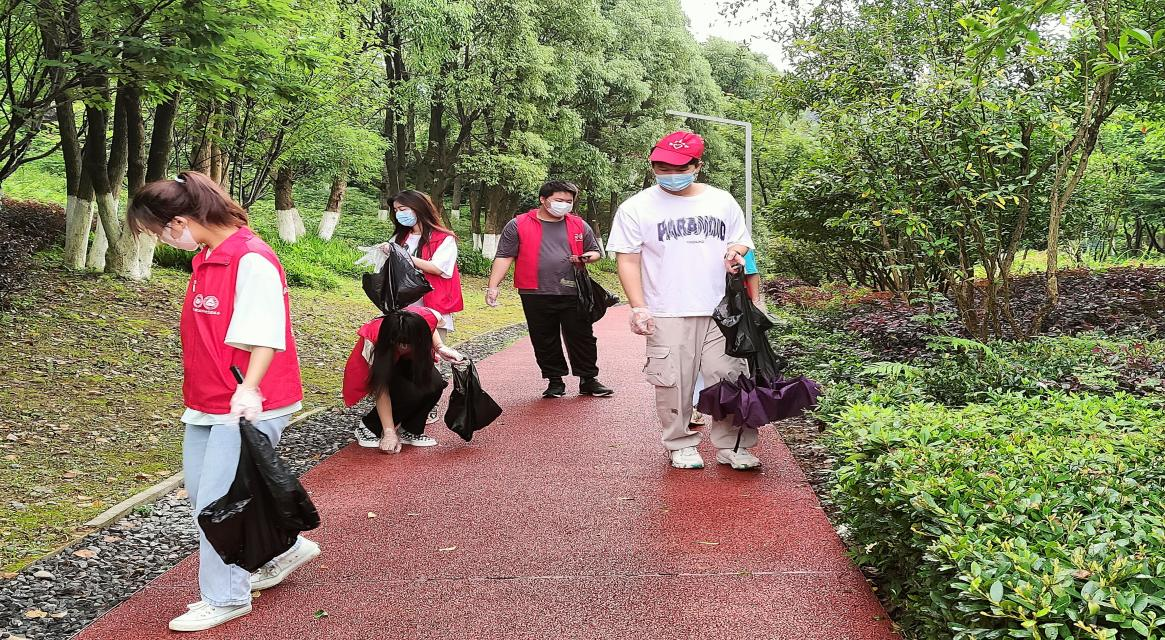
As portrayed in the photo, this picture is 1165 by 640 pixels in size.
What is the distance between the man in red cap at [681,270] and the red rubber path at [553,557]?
558 millimetres

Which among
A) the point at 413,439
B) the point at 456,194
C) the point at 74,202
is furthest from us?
the point at 456,194

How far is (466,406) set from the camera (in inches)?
260

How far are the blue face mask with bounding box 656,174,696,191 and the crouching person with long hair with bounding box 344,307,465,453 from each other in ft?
5.64

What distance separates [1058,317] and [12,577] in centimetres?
1014

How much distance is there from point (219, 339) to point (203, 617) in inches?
40.8

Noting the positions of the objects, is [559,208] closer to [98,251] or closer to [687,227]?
[687,227]

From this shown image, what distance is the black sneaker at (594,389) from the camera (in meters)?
8.90

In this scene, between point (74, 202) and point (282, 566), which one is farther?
point (74, 202)

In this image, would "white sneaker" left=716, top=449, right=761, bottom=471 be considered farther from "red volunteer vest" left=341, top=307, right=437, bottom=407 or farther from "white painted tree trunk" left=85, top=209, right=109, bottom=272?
"white painted tree trunk" left=85, top=209, right=109, bottom=272

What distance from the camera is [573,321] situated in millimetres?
8633

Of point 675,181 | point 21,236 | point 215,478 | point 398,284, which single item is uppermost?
point 675,181

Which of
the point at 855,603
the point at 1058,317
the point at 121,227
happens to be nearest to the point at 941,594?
the point at 855,603

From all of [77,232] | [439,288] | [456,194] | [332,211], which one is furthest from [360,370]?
[456,194]

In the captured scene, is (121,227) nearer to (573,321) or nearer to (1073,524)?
(573,321)
